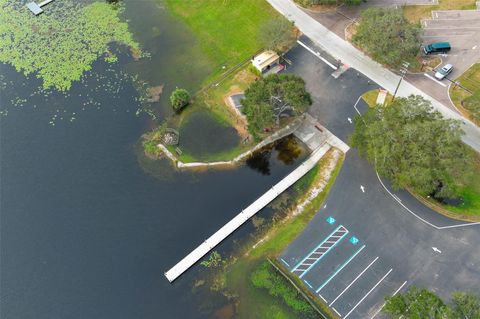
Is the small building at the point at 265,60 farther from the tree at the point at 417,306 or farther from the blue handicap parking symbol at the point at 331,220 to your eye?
the tree at the point at 417,306

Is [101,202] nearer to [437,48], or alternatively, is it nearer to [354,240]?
[354,240]

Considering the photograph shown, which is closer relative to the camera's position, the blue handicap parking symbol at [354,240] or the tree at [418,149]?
the tree at [418,149]

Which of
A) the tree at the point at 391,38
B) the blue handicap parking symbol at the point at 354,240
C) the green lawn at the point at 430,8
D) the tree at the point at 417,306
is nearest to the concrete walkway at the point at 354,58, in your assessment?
the tree at the point at 391,38

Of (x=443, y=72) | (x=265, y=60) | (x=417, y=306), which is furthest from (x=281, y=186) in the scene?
(x=443, y=72)

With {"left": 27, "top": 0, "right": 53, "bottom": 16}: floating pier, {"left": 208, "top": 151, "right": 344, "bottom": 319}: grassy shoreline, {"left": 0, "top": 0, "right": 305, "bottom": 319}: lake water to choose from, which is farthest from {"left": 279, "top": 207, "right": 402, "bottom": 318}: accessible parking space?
{"left": 27, "top": 0, "right": 53, "bottom": 16}: floating pier

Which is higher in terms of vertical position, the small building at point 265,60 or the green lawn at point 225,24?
the green lawn at point 225,24
